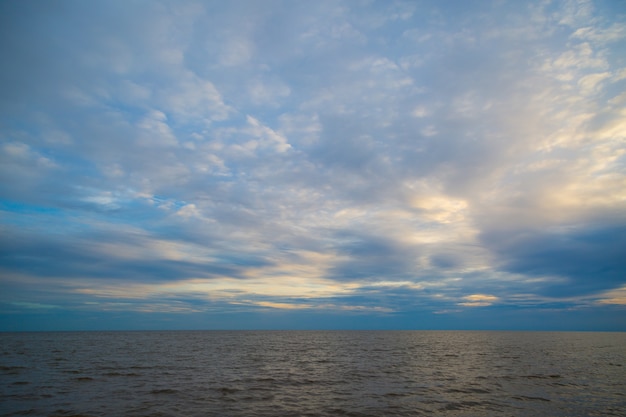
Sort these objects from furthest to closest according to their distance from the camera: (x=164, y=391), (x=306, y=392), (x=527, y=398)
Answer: (x=306, y=392), (x=164, y=391), (x=527, y=398)

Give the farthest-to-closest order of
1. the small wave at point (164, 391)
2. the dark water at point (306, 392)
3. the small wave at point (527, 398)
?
the small wave at point (164, 391) → the small wave at point (527, 398) → the dark water at point (306, 392)

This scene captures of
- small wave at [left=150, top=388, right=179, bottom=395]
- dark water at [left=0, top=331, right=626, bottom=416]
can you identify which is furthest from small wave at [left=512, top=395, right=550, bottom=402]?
small wave at [left=150, top=388, right=179, bottom=395]

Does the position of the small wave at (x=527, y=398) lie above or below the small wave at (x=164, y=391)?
above

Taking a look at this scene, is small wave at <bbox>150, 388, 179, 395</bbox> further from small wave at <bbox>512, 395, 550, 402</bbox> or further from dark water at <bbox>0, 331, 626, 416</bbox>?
small wave at <bbox>512, 395, 550, 402</bbox>

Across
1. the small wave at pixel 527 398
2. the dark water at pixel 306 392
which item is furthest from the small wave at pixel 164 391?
the small wave at pixel 527 398

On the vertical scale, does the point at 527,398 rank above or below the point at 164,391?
above

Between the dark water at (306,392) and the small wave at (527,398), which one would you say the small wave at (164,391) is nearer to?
the dark water at (306,392)

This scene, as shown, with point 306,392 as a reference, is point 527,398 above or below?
above

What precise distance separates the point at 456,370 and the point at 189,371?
2810cm

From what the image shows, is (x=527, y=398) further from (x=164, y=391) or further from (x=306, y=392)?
(x=164, y=391)

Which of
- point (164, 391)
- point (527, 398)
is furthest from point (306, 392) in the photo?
point (527, 398)

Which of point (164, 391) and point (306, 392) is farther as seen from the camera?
point (306, 392)

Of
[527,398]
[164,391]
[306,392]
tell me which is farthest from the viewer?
[306,392]

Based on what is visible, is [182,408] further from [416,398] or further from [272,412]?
[416,398]
